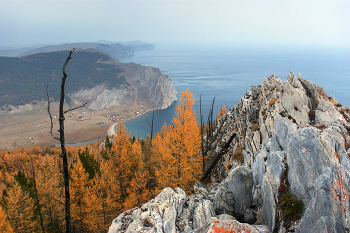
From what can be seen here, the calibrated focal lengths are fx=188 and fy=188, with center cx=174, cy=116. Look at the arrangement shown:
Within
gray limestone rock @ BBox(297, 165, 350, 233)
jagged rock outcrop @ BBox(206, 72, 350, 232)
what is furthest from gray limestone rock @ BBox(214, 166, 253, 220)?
gray limestone rock @ BBox(297, 165, 350, 233)

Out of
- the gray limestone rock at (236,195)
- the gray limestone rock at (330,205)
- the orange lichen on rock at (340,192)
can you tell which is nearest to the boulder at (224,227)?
the gray limestone rock at (330,205)

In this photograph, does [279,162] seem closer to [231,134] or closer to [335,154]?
[335,154]

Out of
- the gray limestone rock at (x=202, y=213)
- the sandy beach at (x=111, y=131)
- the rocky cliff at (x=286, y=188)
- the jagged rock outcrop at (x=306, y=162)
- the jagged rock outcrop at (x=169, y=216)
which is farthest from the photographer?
the sandy beach at (x=111, y=131)

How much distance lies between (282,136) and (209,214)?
6.48 meters

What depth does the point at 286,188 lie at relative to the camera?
8656 millimetres

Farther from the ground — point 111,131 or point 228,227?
point 228,227

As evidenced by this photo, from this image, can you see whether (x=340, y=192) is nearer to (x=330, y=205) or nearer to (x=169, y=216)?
(x=330, y=205)

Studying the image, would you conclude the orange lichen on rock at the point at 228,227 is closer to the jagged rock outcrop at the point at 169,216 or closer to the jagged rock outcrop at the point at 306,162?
the jagged rock outcrop at the point at 306,162

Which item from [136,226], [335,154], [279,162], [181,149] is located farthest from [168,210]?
[181,149]

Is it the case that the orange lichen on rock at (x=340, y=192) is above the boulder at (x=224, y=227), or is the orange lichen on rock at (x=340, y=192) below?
above

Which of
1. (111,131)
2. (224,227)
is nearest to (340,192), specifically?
(224,227)

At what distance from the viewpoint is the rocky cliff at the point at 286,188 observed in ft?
22.1

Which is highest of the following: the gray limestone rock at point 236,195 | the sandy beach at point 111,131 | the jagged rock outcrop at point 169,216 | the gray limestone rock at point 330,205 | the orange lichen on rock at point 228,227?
the gray limestone rock at point 330,205

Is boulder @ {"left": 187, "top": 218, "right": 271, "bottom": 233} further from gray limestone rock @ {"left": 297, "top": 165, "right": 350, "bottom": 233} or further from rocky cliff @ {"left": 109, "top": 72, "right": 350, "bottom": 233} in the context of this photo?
gray limestone rock @ {"left": 297, "top": 165, "right": 350, "bottom": 233}
